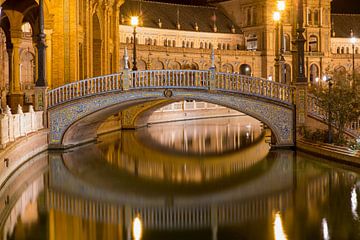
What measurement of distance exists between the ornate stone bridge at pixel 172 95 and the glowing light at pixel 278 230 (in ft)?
40.0

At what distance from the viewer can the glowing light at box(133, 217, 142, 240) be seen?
1188 centimetres

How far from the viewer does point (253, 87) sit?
25672mm

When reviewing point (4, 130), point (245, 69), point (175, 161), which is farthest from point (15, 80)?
point (245, 69)

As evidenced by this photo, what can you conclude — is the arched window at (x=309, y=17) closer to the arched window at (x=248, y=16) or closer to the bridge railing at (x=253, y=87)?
the arched window at (x=248, y=16)

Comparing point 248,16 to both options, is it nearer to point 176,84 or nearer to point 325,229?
point 176,84

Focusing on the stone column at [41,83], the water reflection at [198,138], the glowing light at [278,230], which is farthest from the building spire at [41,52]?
the glowing light at [278,230]

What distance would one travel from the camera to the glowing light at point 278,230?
11.6 m

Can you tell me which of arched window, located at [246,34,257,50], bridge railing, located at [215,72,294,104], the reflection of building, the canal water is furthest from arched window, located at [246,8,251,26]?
bridge railing, located at [215,72,294,104]

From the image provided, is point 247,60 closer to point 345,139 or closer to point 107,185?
point 345,139

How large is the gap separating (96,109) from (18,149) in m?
6.56

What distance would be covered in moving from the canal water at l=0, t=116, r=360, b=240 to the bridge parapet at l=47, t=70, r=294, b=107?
224 centimetres

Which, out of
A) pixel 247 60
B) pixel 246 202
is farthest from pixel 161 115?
pixel 247 60

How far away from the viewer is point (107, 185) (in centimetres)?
1803

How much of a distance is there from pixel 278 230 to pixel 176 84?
14379 millimetres
